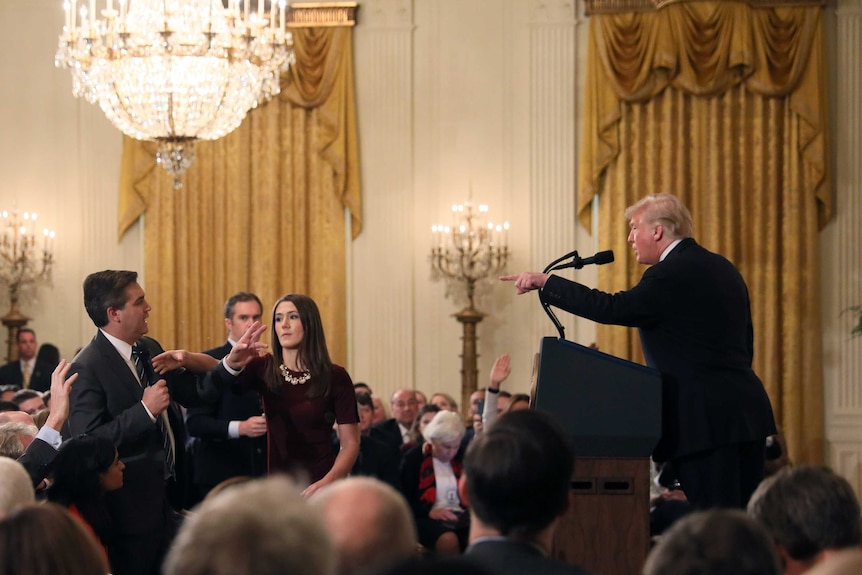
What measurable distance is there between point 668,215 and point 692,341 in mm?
498

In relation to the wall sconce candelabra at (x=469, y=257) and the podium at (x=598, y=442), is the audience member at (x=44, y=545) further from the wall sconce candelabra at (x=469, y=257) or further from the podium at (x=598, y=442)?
the wall sconce candelabra at (x=469, y=257)

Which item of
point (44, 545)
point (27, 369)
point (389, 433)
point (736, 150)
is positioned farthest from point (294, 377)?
point (736, 150)

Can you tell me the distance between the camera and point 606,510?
4.09 m

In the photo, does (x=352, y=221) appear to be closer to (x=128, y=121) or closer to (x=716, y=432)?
(x=128, y=121)

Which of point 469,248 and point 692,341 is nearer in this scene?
point 692,341

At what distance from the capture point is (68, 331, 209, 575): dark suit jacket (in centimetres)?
443

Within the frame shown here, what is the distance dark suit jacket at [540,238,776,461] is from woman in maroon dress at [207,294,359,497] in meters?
1.05

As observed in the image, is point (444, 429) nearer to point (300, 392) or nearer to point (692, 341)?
point (300, 392)

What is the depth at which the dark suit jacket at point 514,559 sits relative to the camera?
2.27 metres

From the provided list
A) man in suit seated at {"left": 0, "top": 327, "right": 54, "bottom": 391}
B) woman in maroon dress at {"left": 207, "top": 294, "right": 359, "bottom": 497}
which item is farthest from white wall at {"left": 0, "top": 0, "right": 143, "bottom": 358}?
woman in maroon dress at {"left": 207, "top": 294, "right": 359, "bottom": 497}

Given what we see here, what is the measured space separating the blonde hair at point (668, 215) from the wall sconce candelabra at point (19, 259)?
27.1 feet

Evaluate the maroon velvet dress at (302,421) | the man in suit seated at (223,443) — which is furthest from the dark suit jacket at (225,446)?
the maroon velvet dress at (302,421)

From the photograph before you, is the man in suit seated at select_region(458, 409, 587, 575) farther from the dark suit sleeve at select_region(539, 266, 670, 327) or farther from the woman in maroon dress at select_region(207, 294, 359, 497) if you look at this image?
the woman in maroon dress at select_region(207, 294, 359, 497)

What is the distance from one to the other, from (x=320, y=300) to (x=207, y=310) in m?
1.09
